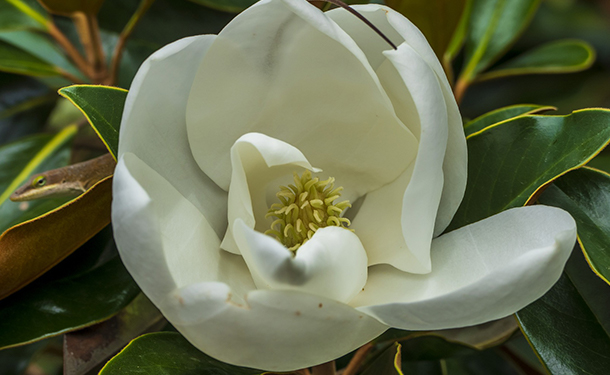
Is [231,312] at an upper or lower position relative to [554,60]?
upper

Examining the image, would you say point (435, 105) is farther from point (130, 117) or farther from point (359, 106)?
point (130, 117)

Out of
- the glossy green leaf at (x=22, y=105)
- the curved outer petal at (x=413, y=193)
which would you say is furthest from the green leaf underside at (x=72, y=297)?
the glossy green leaf at (x=22, y=105)

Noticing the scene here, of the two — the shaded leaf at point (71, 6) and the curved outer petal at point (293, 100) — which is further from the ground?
the curved outer petal at point (293, 100)

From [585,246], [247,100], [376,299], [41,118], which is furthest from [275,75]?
[41,118]

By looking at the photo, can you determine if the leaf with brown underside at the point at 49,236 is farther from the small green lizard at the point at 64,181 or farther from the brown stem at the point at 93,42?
the brown stem at the point at 93,42

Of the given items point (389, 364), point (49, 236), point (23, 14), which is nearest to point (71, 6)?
point (23, 14)

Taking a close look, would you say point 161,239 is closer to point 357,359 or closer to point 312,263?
point 312,263

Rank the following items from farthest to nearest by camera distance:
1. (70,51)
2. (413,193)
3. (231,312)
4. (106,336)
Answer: (70,51)
(106,336)
(413,193)
(231,312)
